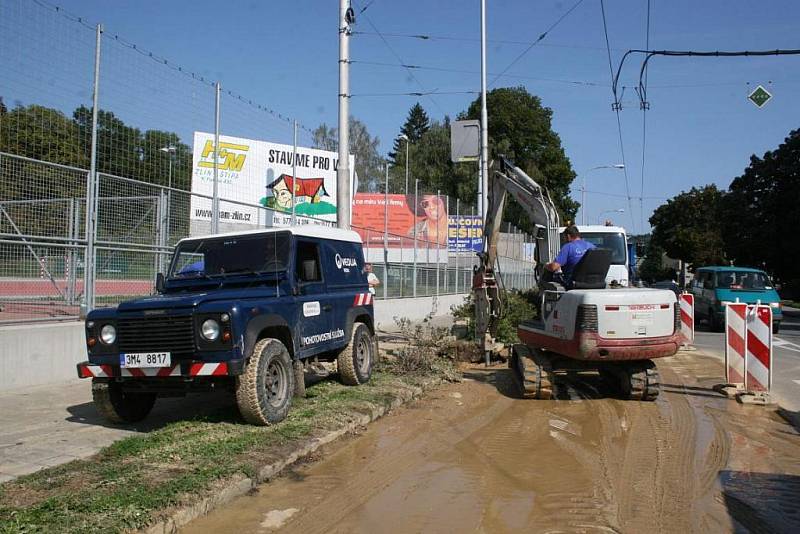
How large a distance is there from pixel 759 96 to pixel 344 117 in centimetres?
922

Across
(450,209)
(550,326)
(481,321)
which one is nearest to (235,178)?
(450,209)

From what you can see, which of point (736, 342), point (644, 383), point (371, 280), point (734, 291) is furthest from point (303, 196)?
point (644, 383)

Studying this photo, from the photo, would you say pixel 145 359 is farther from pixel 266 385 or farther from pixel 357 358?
pixel 357 358

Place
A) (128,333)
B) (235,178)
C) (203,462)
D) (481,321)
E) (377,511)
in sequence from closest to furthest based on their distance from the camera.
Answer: (377,511), (203,462), (128,333), (481,321), (235,178)

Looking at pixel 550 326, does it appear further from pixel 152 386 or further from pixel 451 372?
pixel 152 386

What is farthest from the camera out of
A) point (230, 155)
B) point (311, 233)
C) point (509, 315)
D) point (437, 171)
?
point (437, 171)

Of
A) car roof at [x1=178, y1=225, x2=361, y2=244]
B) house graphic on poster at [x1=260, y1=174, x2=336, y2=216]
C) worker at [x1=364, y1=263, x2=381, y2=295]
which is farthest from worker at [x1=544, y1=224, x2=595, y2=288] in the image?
house graphic on poster at [x1=260, y1=174, x2=336, y2=216]

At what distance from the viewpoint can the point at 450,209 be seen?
1401 inches

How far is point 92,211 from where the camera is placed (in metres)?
9.72

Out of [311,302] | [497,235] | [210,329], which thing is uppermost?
[497,235]

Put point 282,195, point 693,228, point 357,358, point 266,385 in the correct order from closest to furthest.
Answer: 1. point 266,385
2. point 357,358
3. point 282,195
4. point 693,228

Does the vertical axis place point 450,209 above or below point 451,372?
above

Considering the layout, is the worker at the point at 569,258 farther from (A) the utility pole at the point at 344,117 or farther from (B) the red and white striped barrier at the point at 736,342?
(A) the utility pole at the point at 344,117

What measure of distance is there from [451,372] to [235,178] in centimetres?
1710
